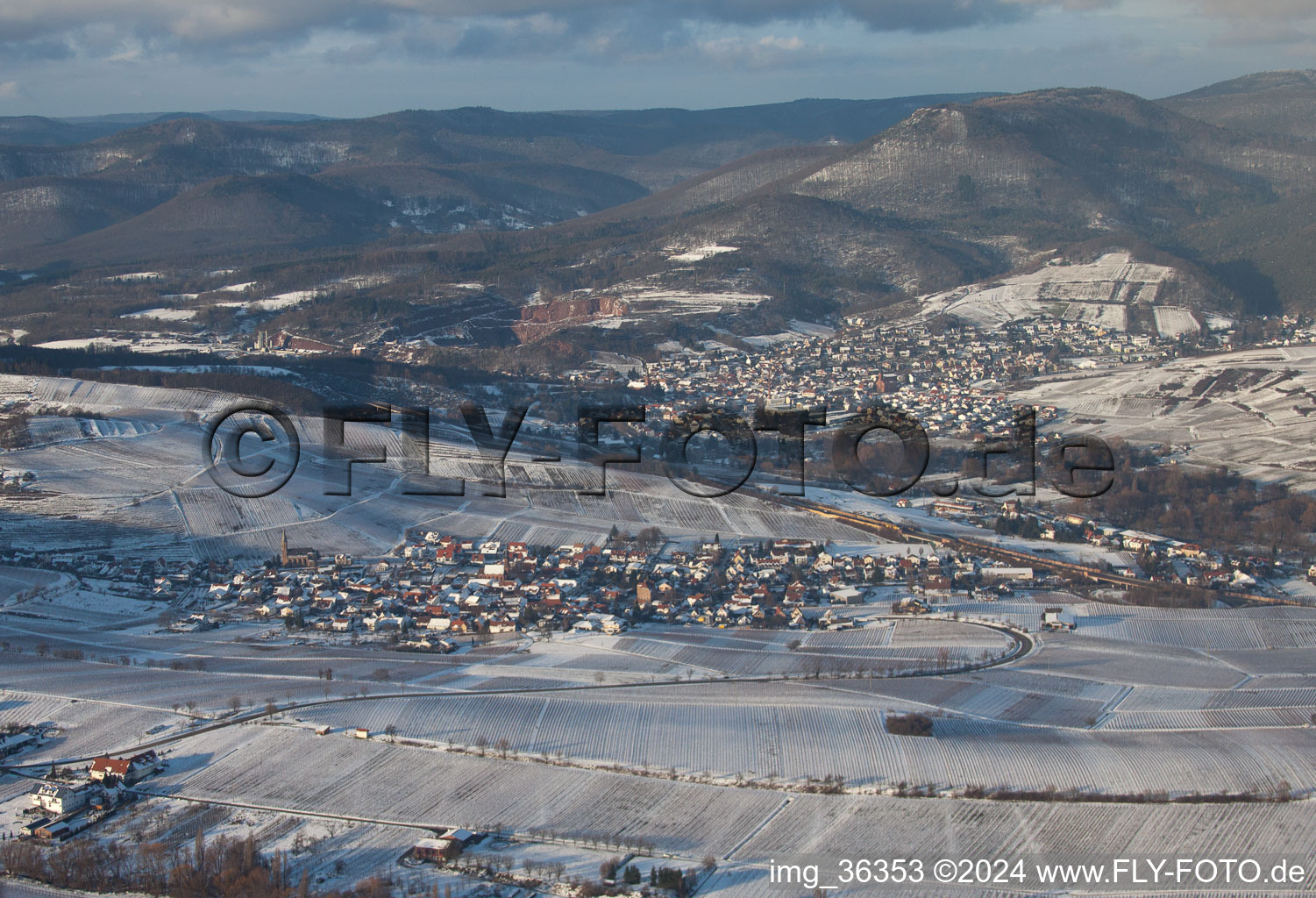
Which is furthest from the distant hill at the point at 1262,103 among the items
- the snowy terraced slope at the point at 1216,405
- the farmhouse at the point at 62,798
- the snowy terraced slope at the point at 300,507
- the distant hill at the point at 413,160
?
the farmhouse at the point at 62,798

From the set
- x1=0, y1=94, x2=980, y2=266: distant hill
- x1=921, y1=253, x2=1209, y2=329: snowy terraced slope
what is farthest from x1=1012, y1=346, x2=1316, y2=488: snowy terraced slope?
x1=0, y1=94, x2=980, y2=266: distant hill

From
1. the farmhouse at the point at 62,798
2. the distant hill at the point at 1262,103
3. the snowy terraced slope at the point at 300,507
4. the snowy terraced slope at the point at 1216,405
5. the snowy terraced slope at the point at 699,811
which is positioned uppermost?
the distant hill at the point at 1262,103

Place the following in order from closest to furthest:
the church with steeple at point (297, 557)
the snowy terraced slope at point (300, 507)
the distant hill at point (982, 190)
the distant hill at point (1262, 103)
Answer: the church with steeple at point (297, 557) → the snowy terraced slope at point (300, 507) → the distant hill at point (982, 190) → the distant hill at point (1262, 103)

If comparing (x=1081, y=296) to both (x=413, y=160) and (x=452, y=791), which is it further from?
(x=413, y=160)

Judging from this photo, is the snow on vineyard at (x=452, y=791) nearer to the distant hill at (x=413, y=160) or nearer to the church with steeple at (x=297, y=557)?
the church with steeple at (x=297, y=557)

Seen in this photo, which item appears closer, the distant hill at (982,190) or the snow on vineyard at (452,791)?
the snow on vineyard at (452,791)

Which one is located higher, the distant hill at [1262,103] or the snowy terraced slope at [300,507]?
the distant hill at [1262,103]

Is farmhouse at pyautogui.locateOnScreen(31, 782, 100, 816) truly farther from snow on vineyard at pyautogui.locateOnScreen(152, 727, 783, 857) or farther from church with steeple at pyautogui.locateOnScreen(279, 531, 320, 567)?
church with steeple at pyautogui.locateOnScreen(279, 531, 320, 567)

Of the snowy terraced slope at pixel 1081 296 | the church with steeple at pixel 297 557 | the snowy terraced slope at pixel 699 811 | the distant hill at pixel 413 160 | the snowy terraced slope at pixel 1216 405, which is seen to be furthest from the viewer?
the distant hill at pixel 413 160

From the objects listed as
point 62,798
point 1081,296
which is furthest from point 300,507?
point 1081,296

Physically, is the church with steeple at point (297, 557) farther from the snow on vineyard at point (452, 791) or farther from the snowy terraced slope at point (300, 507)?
the snow on vineyard at point (452, 791)
